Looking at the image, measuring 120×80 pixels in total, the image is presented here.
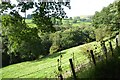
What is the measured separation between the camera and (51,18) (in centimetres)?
1988

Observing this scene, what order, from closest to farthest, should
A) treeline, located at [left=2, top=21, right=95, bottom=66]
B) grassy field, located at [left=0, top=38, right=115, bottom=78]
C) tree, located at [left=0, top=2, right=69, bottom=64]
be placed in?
tree, located at [left=0, top=2, right=69, bottom=64], grassy field, located at [left=0, top=38, right=115, bottom=78], treeline, located at [left=2, top=21, right=95, bottom=66]

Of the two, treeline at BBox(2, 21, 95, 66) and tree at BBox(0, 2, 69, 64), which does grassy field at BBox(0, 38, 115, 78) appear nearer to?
treeline at BBox(2, 21, 95, 66)

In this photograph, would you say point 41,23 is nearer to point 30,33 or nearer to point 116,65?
point 30,33

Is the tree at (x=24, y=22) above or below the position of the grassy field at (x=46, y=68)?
above

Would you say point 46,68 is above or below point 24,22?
below

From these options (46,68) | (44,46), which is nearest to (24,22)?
(46,68)

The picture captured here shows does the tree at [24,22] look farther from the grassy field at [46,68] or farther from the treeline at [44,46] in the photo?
the treeline at [44,46]

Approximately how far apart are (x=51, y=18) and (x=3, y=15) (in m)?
3.55

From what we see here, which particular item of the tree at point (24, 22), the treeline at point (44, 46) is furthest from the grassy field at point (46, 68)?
the tree at point (24, 22)

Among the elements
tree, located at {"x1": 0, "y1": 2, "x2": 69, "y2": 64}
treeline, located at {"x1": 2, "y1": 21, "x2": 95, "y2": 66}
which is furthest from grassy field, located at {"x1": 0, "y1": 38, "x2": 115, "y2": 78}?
tree, located at {"x1": 0, "y1": 2, "x2": 69, "y2": 64}

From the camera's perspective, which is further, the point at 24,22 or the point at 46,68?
the point at 46,68

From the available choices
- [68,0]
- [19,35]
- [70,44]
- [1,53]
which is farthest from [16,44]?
[70,44]

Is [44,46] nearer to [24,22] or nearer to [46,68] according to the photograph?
[46,68]

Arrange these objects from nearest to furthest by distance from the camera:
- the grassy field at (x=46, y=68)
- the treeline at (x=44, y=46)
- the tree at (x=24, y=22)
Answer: the tree at (x=24, y=22) < the grassy field at (x=46, y=68) < the treeline at (x=44, y=46)
